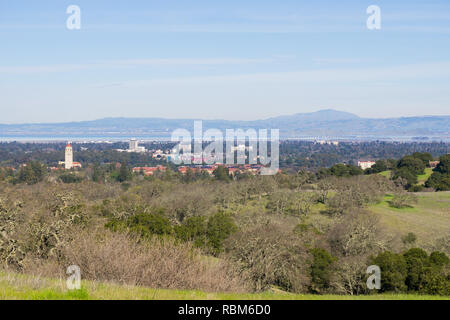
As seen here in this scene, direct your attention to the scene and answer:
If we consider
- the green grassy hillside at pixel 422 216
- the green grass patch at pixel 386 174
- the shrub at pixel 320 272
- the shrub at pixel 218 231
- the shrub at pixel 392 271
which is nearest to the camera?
the shrub at pixel 392 271

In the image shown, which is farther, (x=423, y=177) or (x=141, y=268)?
(x=423, y=177)

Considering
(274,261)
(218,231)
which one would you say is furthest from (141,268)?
(218,231)

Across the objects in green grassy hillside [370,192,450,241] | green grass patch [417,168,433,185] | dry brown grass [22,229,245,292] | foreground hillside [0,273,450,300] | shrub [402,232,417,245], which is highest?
foreground hillside [0,273,450,300]

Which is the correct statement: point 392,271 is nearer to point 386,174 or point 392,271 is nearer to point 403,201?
point 403,201

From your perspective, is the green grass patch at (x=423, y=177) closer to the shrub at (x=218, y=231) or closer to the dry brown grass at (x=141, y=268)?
the shrub at (x=218, y=231)

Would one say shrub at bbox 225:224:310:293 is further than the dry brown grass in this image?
Yes

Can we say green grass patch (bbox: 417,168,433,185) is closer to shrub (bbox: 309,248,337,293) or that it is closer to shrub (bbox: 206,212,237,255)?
shrub (bbox: 206,212,237,255)

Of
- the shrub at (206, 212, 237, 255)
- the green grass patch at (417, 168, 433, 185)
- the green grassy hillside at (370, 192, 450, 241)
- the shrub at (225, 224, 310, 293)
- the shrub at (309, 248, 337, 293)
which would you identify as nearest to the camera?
the shrub at (225, 224, 310, 293)

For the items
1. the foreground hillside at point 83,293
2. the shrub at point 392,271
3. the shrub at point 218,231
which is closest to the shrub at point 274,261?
the shrub at point 392,271

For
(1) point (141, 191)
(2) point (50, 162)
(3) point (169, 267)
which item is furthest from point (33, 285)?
(2) point (50, 162)

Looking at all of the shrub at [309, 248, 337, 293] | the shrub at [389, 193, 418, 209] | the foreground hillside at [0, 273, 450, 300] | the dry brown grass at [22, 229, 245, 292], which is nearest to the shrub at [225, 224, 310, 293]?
the shrub at [309, 248, 337, 293]

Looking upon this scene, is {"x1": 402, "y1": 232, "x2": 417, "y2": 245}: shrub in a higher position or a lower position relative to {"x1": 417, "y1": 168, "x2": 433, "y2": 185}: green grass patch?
lower

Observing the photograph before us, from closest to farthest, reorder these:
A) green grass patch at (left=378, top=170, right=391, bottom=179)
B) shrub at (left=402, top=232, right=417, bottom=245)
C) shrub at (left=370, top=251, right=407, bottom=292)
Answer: shrub at (left=370, top=251, right=407, bottom=292) < shrub at (left=402, top=232, right=417, bottom=245) < green grass patch at (left=378, top=170, right=391, bottom=179)
